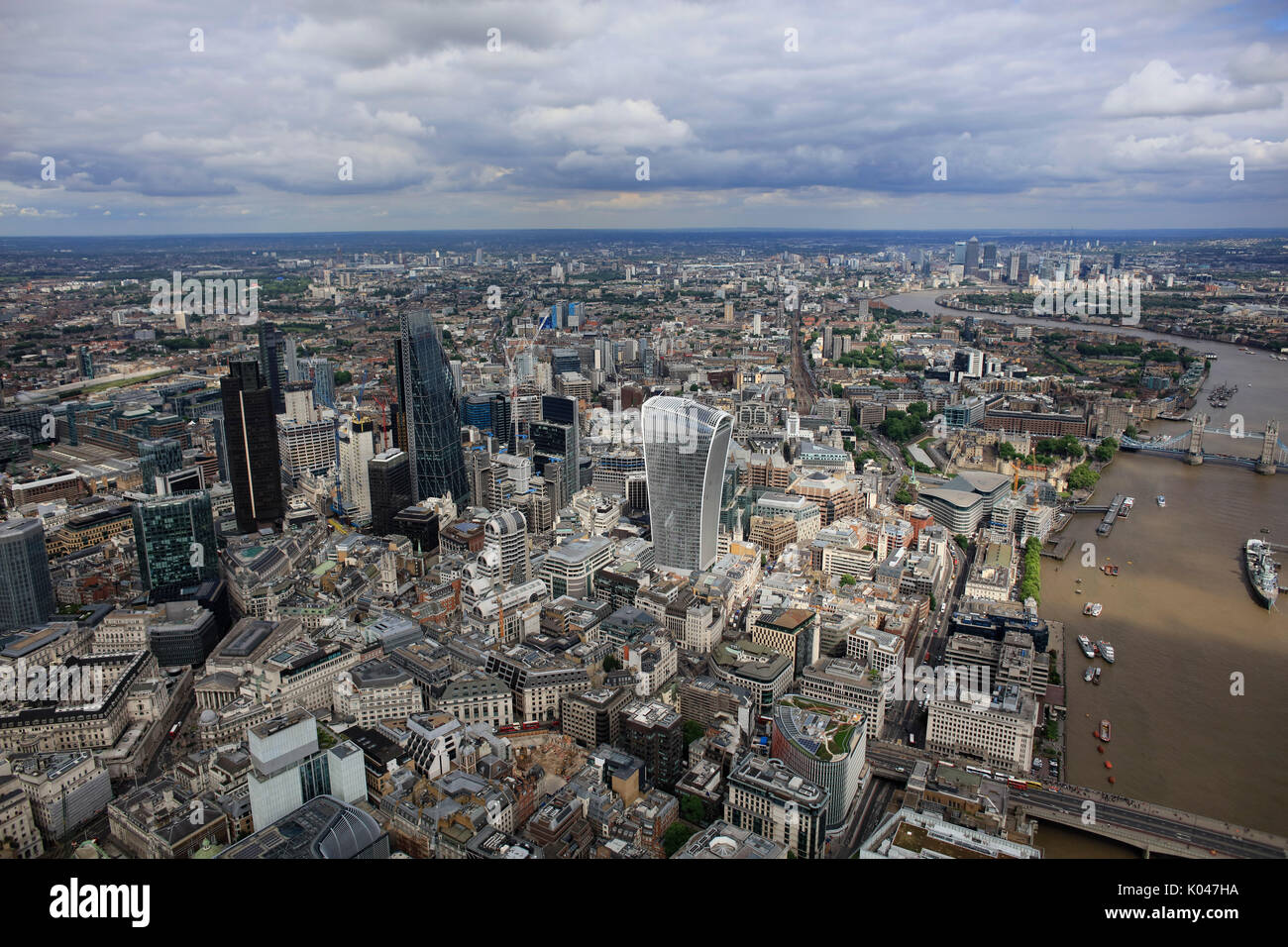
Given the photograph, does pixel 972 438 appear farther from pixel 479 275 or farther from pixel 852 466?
pixel 479 275

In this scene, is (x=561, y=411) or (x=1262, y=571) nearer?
(x=1262, y=571)

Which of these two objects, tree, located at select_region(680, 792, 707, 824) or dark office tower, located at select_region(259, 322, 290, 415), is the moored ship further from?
dark office tower, located at select_region(259, 322, 290, 415)

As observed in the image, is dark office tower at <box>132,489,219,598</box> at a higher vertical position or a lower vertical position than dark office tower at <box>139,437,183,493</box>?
lower

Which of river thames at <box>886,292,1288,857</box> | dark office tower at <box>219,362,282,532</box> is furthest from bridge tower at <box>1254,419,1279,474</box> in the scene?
dark office tower at <box>219,362,282,532</box>

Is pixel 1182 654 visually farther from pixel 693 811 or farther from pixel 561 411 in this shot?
pixel 561 411

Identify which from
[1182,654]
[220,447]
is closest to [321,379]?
[220,447]

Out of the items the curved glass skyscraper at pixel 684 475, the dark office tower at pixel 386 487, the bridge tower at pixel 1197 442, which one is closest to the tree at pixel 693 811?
the curved glass skyscraper at pixel 684 475
